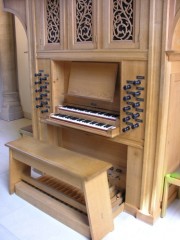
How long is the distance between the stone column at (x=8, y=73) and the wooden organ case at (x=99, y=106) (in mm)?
2669

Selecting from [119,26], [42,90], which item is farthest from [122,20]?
[42,90]

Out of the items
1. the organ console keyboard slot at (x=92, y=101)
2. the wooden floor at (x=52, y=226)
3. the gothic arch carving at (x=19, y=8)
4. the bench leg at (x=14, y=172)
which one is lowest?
the wooden floor at (x=52, y=226)

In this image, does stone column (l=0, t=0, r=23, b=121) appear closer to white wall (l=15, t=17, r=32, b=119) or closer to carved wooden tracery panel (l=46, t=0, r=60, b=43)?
white wall (l=15, t=17, r=32, b=119)

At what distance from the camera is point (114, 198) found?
Result: 8.38 ft

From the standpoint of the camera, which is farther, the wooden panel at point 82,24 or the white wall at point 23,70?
the white wall at point 23,70

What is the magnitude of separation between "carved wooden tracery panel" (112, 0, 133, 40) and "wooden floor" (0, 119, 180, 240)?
160 cm

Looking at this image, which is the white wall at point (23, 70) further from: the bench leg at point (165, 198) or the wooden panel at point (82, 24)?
the bench leg at point (165, 198)

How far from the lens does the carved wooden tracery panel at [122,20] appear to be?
214 cm

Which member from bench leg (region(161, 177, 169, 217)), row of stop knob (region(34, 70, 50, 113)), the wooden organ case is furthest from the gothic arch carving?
bench leg (region(161, 177, 169, 217))

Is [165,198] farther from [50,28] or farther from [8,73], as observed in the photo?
[8,73]

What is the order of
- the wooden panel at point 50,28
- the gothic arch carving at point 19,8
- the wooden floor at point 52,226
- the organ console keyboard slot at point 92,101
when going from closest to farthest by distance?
1. the wooden floor at point 52,226
2. the organ console keyboard slot at point 92,101
3. the wooden panel at point 50,28
4. the gothic arch carving at point 19,8

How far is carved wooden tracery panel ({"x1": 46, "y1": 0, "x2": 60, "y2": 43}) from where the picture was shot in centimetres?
263

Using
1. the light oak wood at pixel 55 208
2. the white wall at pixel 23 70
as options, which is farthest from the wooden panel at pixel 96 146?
the white wall at pixel 23 70

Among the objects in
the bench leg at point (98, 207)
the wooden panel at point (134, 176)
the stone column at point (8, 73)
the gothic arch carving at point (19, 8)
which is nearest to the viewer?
the bench leg at point (98, 207)
